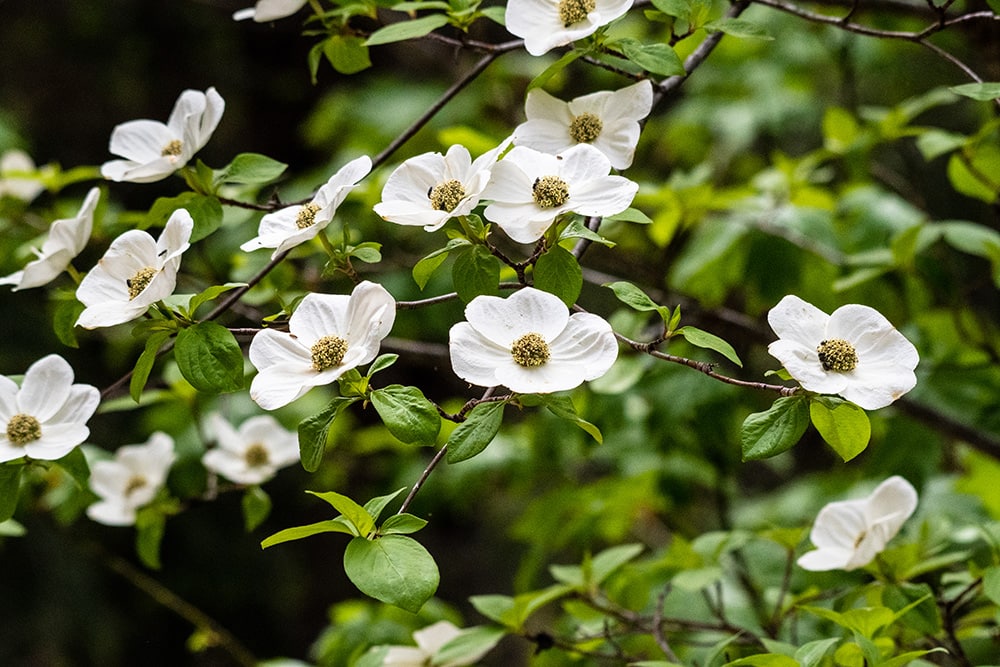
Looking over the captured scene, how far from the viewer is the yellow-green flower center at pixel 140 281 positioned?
0.56 meters

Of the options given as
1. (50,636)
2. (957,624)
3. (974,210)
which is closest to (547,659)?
(957,624)

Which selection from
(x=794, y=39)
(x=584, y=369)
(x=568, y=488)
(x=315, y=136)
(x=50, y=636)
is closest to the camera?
(x=584, y=369)

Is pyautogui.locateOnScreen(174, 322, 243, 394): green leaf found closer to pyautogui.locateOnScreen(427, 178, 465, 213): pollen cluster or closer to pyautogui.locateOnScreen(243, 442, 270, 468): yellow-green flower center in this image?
pyautogui.locateOnScreen(427, 178, 465, 213): pollen cluster

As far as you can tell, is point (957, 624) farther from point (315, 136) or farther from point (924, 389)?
A: point (315, 136)

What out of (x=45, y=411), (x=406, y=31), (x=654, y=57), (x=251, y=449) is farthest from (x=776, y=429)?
(x=251, y=449)

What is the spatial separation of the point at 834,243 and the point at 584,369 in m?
0.68

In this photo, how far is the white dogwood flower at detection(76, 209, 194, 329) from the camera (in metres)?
0.53

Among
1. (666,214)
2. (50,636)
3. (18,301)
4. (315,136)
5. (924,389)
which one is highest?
(666,214)

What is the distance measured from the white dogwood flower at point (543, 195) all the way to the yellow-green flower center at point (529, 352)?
0.06m

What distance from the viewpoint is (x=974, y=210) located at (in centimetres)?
203

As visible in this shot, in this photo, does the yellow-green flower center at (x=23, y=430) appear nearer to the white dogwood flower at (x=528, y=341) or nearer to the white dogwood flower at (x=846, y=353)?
the white dogwood flower at (x=528, y=341)

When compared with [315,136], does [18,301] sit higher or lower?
lower

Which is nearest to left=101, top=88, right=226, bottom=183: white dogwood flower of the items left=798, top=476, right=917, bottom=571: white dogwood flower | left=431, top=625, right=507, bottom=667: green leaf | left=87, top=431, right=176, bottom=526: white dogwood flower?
left=87, top=431, right=176, bottom=526: white dogwood flower

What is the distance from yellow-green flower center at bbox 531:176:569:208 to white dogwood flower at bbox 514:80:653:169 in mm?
71
